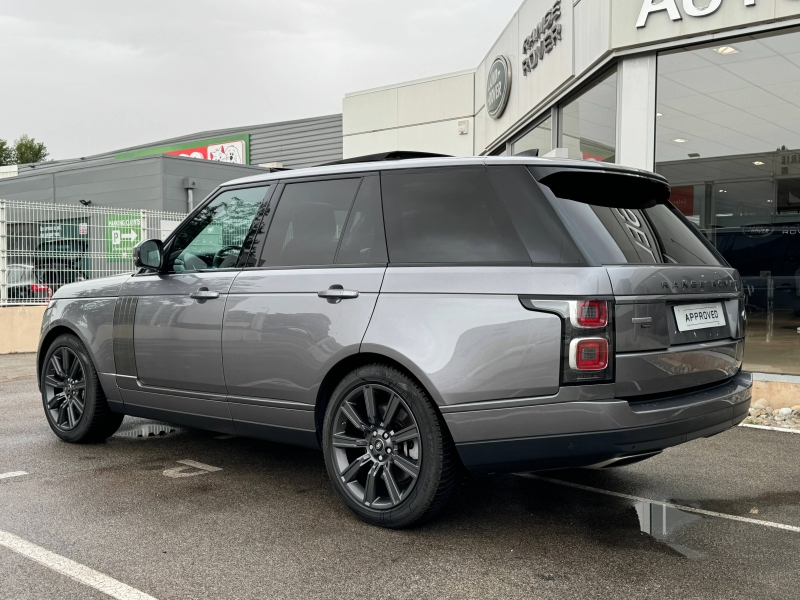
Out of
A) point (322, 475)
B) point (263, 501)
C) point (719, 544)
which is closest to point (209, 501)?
point (263, 501)

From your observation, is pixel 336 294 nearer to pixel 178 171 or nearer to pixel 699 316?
pixel 699 316

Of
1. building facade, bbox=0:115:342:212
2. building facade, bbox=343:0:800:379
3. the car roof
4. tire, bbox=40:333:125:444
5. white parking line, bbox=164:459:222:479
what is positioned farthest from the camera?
building facade, bbox=0:115:342:212

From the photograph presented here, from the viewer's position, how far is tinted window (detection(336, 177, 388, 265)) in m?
4.08

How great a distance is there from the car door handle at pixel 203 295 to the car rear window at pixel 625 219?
206 centimetres

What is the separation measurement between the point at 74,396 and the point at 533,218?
3867 mm

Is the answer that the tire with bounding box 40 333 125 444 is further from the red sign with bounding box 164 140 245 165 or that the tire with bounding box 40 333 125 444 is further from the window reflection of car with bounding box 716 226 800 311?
the red sign with bounding box 164 140 245 165

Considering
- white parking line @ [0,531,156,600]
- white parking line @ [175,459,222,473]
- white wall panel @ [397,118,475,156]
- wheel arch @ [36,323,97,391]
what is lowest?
white parking line @ [175,459,222,473]

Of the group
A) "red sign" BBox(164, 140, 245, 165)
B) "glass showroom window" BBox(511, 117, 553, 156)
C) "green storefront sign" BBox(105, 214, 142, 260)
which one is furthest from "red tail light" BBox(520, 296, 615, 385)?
"red sign" BBox(164, 140, 245, 165)

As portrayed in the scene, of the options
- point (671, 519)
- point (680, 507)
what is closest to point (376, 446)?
point (671, 519)

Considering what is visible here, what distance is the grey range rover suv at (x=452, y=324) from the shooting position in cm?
340

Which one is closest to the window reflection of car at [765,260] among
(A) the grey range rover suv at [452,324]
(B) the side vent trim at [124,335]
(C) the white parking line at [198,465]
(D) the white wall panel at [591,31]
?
(D) the white wall panel at [591,31]

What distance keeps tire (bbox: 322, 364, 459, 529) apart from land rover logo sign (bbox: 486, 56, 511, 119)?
37.7ft

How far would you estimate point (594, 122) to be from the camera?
33.5ft

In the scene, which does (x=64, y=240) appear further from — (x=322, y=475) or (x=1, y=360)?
(x=322, y=475)
